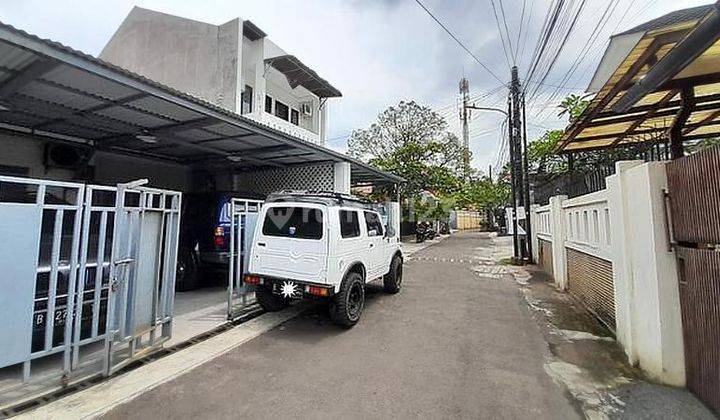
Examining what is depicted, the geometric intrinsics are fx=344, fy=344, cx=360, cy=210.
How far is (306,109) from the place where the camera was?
722 inches

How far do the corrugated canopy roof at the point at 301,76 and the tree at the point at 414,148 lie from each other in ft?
18.9

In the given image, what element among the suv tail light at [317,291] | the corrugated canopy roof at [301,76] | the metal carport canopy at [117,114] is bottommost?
the suv tail light at [317,291]

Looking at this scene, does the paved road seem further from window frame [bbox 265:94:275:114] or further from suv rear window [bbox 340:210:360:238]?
window frame [bbox 265:94:275:114]

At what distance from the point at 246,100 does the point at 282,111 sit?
2.72 m

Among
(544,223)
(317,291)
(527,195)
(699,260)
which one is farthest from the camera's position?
(527,195)

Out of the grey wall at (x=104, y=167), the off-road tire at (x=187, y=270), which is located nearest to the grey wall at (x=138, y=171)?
the grey wall at (x=104, y=167)

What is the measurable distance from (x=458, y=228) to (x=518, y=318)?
4031 cm

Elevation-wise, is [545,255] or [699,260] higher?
[699,260]

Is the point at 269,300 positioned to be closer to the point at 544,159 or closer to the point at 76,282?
the point at 76,282

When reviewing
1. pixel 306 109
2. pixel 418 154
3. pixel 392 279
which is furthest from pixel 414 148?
pixel 392 279

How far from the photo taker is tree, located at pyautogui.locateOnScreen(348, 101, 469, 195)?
21672 mm

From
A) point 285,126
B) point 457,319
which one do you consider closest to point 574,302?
point 457,319

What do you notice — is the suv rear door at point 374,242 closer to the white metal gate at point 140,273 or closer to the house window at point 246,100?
the white metal gate at point 140,273

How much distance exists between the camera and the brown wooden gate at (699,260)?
105 inches
